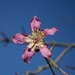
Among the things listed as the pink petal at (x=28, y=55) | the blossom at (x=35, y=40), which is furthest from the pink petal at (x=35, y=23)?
the pink petal at (x=28, y=55)

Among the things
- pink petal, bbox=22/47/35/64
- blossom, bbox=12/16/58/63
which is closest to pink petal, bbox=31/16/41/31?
blossom, bbox=12/16/58/63

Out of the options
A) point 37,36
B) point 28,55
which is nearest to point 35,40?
point 37,36

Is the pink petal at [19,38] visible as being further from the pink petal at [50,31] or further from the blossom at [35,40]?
the pink petal at [50,31]

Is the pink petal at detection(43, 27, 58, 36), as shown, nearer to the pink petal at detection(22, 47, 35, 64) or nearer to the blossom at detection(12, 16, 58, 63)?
the blossom at detection(12, 16, 58, 63)

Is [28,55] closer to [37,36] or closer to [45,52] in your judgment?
[45,52]

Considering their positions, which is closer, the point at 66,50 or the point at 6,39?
the point at 66,50

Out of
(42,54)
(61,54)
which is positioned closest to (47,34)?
(42,54)

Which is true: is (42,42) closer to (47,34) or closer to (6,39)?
(47,34)

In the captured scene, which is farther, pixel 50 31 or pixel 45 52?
pixel 50 31

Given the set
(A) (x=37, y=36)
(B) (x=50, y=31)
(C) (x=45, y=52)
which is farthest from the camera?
(A) (x=37, y=36)
